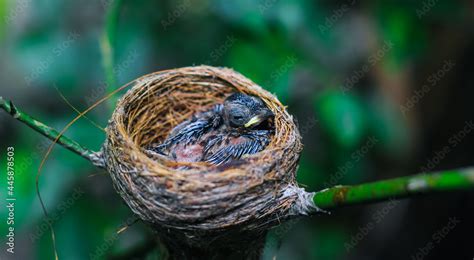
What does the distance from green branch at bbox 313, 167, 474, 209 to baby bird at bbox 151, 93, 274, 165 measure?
1172 millimetres

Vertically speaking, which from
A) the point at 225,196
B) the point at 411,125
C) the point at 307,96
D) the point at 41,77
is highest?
the point at 41,77

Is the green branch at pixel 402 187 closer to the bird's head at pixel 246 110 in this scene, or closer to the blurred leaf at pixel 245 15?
the bird's head at pixel 246 110

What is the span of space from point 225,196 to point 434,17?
1.89 m

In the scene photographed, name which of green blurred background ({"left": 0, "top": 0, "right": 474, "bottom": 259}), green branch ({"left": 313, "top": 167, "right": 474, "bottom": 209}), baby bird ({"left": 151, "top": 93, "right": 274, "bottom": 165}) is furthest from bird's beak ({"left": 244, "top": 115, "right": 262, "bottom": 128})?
green branch ({"left": 313, "top": 167, "right": 474, "bottom": 209})

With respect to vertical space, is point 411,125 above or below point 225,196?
below

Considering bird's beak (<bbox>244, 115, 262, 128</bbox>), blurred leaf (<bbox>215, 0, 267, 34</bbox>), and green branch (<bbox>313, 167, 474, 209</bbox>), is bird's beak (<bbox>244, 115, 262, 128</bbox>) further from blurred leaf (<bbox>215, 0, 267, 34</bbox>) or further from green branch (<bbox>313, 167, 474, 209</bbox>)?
green branch (<bbox>313, 167, 474, 209</bbox>)

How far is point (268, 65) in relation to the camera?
2.80 meters

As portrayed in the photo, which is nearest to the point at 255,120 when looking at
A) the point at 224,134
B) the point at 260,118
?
the point at 260,118

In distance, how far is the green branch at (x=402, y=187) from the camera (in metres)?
1.19

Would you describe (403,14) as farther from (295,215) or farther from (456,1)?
(295,215)

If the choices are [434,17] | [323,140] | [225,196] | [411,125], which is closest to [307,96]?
[323,140]

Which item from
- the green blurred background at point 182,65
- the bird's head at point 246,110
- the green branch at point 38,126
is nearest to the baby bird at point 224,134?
the bird's head at point 246,110

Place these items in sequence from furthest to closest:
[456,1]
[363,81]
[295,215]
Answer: [363,81] < [456,1] < [295,215]

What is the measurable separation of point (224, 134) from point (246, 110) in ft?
0.88
